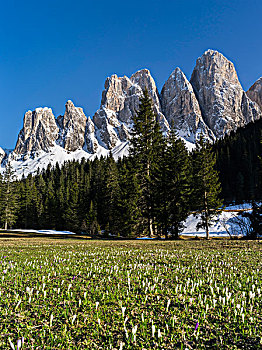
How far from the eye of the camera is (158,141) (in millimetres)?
31016

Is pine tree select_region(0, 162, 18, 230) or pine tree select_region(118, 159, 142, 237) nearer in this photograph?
pine tree select_region(118, 159, 142, 237)

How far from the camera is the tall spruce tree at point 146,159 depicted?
1073 inches

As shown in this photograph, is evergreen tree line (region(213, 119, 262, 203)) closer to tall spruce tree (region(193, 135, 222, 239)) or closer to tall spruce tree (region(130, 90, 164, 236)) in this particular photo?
tall spruce tree (region(193, 135, 222, 239))

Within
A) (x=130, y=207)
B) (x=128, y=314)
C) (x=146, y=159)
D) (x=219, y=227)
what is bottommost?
(x=219, y=227)

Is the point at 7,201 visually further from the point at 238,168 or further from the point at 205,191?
the point at 238,168

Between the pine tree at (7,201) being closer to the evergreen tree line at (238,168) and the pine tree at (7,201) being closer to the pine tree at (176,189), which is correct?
the pine tree at (176,189)

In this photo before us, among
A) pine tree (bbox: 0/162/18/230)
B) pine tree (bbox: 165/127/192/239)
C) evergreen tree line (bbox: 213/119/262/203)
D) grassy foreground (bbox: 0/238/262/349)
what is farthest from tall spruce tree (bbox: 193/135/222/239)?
pine tree (bbox: 0/162/18/230)

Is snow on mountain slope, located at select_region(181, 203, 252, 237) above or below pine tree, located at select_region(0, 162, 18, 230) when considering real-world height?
below

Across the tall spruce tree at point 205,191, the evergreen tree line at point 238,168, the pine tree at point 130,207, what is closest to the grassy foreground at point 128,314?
the pine tree at point 130,207

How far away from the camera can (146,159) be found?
2911 centimetres

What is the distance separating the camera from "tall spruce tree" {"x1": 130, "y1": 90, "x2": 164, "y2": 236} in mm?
27250

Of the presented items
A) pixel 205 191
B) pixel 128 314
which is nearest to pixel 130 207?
pixel 205 191

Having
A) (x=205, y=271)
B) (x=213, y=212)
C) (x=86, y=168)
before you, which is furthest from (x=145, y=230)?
(x=86, y=168)

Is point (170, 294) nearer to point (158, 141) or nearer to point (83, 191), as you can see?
point (158, 141)
